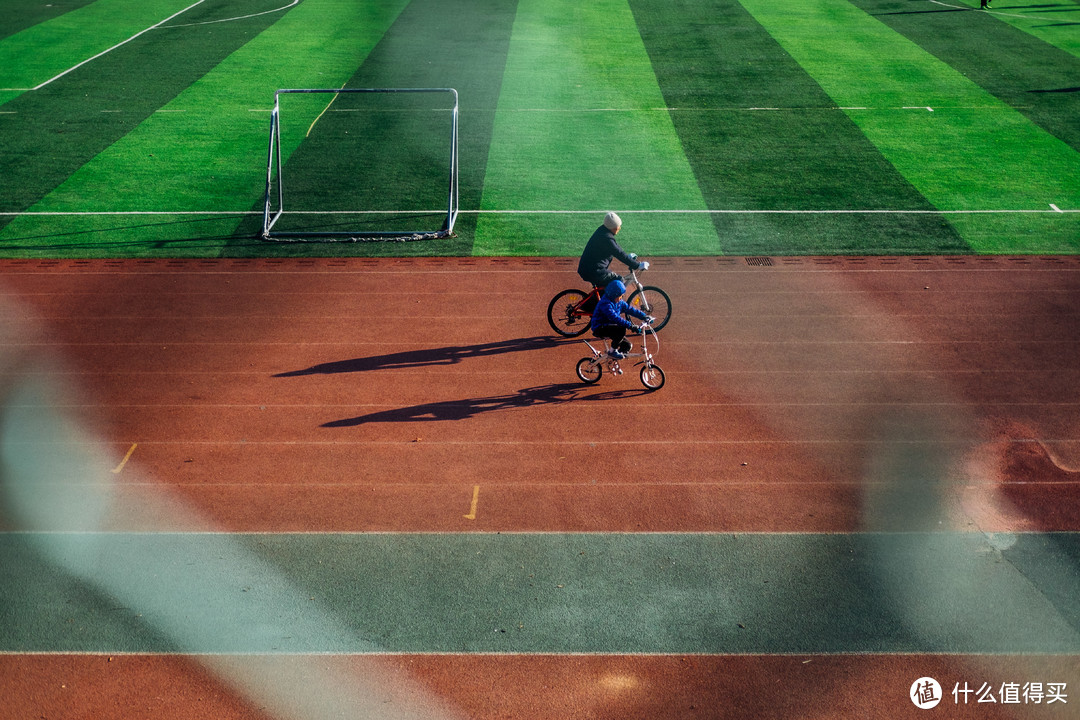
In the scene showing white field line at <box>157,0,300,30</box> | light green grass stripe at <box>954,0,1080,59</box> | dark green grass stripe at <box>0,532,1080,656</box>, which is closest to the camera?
dark green grass stripe at <box>0,532,1080,656</box>

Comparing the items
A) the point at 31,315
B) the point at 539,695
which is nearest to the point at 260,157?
the point at 31,315

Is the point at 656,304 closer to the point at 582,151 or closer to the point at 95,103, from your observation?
the point at 582,151

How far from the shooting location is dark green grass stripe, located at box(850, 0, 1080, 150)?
2288 cm

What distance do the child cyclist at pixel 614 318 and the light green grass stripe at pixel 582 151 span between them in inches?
171

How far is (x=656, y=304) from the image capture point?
1380cm

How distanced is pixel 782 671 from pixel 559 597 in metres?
2.04

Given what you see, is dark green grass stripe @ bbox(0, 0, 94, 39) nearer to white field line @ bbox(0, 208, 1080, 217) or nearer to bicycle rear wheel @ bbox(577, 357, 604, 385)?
white field line @ bbox(0, 208, 1080, 217)

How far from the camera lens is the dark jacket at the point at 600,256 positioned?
501 inches

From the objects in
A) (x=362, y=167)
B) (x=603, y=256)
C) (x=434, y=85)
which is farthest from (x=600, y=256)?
(x=434, y=85)

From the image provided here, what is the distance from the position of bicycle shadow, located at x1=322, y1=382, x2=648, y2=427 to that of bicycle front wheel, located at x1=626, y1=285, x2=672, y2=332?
1771mm

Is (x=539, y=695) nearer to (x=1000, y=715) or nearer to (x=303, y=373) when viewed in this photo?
(x=1000, y=715)

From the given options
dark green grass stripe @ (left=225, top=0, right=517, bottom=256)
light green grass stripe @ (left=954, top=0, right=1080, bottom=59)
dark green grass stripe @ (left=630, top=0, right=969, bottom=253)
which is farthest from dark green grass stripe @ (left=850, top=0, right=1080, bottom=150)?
dark green grass stripe @ (left=225, top=0, right=517, bottom=256)

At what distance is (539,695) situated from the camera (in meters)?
7.79

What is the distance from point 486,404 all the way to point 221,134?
1286cm
